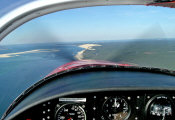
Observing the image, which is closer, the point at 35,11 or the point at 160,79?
the point at 35,11

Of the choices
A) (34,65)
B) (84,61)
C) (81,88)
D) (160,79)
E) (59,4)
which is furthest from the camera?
(34,65)

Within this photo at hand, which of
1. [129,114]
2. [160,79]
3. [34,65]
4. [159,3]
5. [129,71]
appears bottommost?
[129,114]

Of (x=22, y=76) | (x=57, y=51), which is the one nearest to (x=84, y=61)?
(x=57, y=51)

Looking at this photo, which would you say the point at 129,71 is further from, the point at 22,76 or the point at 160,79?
the point at 22,76

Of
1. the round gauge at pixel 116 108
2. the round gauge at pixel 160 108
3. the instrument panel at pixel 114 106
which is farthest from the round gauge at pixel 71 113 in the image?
the round gauge at pixel 160 108

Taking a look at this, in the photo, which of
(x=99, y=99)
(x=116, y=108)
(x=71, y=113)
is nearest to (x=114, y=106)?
(x=116, y=108)

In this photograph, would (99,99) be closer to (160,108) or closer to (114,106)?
(114,106)

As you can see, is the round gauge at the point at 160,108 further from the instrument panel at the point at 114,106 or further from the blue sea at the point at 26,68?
the blue sea at the point at 26,68
